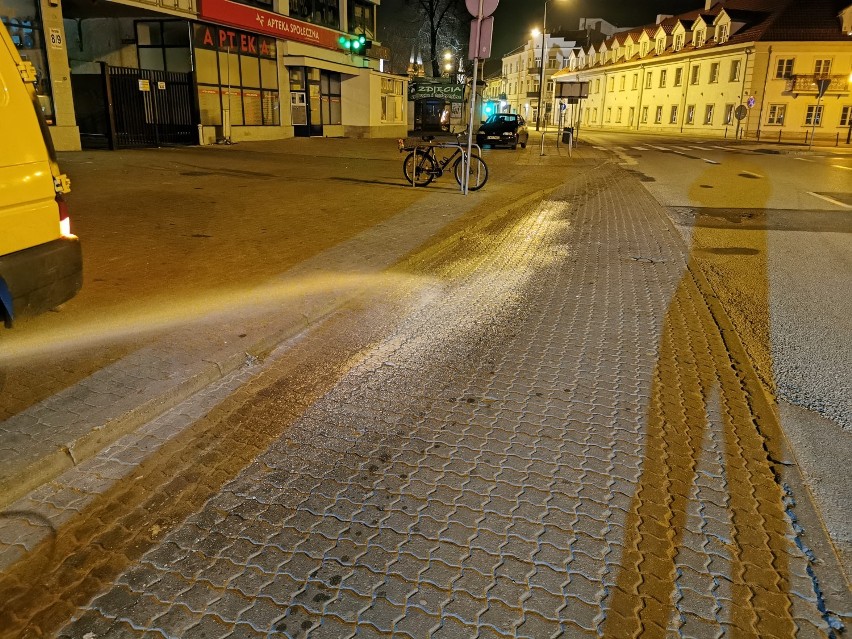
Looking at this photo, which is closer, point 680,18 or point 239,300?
point 239,300

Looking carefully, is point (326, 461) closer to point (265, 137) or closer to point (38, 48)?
point (38, 48)

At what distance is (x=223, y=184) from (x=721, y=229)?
34.1ft

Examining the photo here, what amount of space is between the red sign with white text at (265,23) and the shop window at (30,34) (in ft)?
22.5

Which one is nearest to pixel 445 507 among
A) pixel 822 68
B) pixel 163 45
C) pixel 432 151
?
pixel 432 151

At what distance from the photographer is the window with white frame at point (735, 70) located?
50.2m

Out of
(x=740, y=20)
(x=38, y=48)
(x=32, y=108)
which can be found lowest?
(x=32, y=108)

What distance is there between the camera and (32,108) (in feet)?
13.4

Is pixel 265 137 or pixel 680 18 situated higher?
pixel 680 18

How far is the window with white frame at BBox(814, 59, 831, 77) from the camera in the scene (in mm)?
48656

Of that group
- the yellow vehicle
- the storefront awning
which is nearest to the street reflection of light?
the yellow vehicle

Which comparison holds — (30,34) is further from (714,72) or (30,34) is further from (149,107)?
(714,72)

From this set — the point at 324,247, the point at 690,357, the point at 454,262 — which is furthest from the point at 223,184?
the point at 690,357

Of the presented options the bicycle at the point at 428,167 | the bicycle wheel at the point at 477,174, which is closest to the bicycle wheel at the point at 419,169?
the bicycle at the point at 428,167

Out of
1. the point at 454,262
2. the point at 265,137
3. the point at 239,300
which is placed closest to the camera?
the point at 239,300
